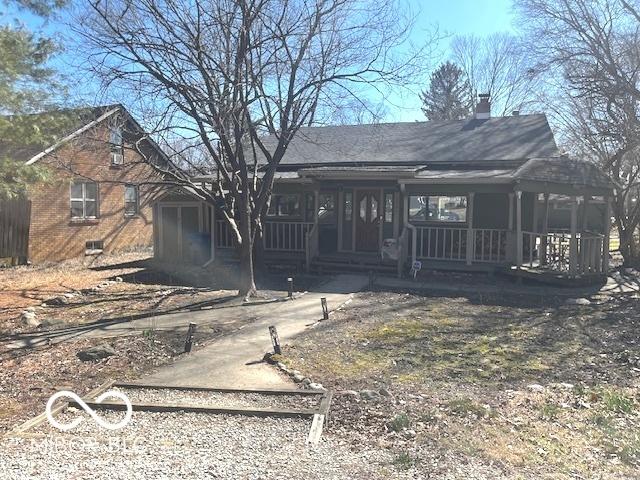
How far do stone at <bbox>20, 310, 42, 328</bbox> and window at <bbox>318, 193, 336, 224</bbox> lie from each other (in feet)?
29.2

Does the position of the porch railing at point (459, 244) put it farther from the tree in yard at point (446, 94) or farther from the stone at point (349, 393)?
the tree in yard at point (446, 94)

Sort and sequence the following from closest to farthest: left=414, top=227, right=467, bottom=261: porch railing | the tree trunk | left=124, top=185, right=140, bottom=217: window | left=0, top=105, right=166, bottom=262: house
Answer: the tree trunk → left=414, top=227, right=467, bottom=261: porch railing → left=0, top=105, right=166, bottom=262: house → left=124, top=185, right=140, bottom=217: window

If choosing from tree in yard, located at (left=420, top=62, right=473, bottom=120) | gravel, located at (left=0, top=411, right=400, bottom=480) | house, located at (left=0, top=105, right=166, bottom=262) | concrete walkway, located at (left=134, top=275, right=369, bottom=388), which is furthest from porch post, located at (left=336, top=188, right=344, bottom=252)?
tree in yard, located at (left=420, top=62, right=473, bottom=120)

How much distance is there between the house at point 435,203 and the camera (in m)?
13.4

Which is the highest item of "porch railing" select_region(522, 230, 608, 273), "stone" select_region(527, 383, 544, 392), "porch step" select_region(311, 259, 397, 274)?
"porch railing" select_region(522, 230, 608, 273)

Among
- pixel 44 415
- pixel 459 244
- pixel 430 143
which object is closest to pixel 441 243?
pixel 459 244

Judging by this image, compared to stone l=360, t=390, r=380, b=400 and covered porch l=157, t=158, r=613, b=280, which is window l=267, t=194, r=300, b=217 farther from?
stone l=360, t=390, r=380, b=400

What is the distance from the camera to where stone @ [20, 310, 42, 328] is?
939 cm

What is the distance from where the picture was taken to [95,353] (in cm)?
709

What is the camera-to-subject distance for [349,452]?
4176mm

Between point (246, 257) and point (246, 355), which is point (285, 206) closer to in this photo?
point (246, 257)

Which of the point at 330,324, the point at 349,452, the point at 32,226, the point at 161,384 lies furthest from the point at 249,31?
the point at 32,226

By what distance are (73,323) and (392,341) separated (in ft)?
18.5

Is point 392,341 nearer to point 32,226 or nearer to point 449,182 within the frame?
point 449,182
